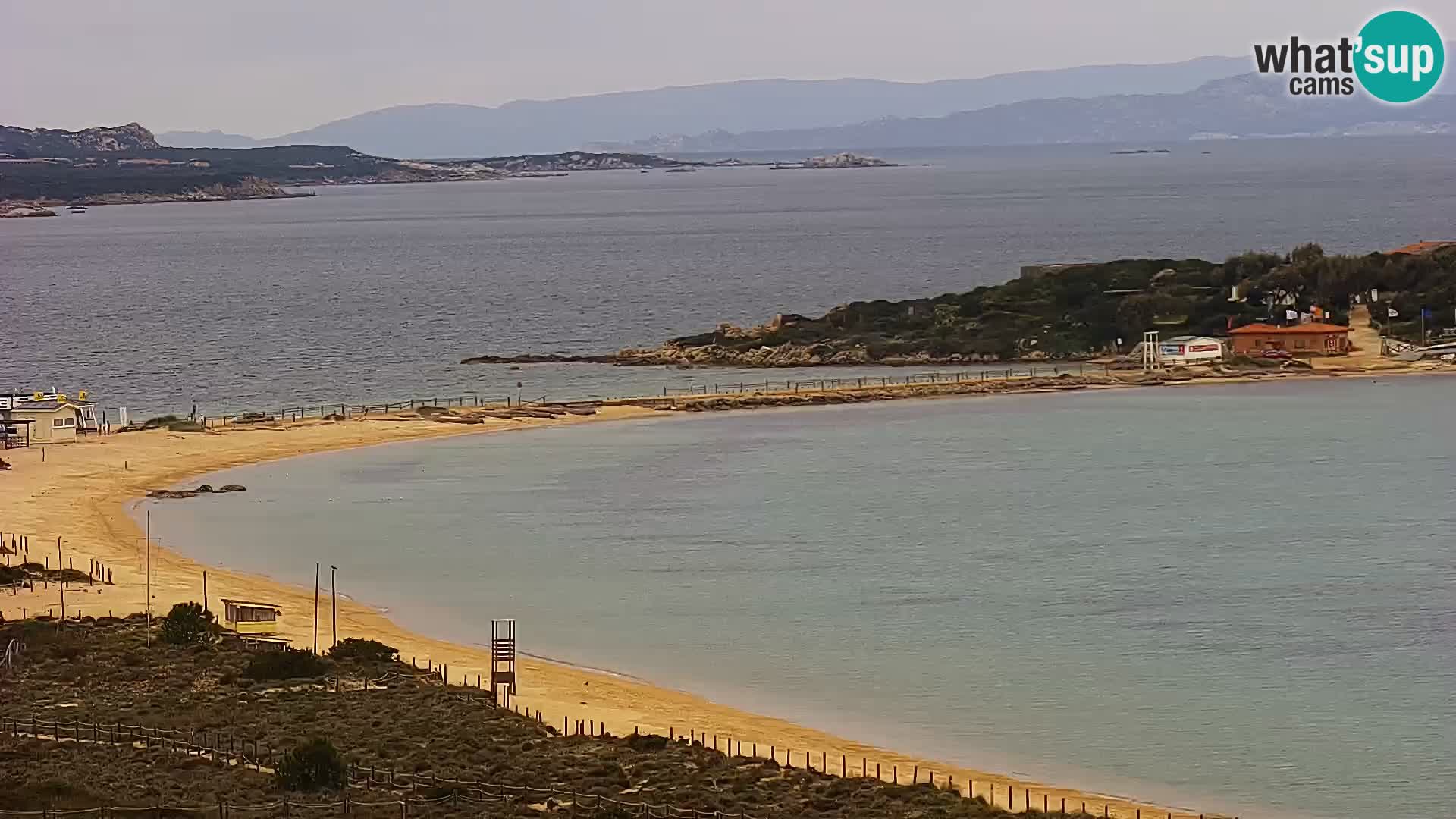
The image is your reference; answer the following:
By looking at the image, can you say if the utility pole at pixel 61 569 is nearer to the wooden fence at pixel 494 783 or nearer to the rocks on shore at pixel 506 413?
the wooden fence at pixel 494 783

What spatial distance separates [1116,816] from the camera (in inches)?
827

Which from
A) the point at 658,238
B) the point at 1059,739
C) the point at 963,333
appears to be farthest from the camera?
the point at 658,238

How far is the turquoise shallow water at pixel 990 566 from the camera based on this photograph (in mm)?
25109

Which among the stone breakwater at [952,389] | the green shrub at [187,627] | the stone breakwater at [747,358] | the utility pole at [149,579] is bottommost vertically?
the utility pole at [149,579]

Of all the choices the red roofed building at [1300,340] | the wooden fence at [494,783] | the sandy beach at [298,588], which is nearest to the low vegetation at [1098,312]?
the red roofed building at [1300,340]

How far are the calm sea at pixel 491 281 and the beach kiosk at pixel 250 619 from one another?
108 feet

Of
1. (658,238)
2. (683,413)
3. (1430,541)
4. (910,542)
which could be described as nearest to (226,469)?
(683,413)

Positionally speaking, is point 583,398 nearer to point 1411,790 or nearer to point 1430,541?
point 1430,541

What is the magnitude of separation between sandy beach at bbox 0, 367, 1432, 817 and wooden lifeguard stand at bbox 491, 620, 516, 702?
0.84 ft

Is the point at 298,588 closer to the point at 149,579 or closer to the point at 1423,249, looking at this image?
the point at 149,579

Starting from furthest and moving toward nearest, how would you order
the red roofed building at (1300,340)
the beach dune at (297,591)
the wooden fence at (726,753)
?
the red roofed building at (1300,340) < the beach dune at (297,591) < the wooden fence at (726,753)

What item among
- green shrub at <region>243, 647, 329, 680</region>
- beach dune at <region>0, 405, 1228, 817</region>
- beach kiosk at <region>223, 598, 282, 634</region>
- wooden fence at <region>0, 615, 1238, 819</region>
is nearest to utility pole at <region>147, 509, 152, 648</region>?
beach dune at <region>0, 405, 1228, 817</region>

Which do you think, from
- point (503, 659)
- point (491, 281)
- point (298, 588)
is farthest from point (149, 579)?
point (491, 281)

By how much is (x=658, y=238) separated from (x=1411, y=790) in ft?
474
